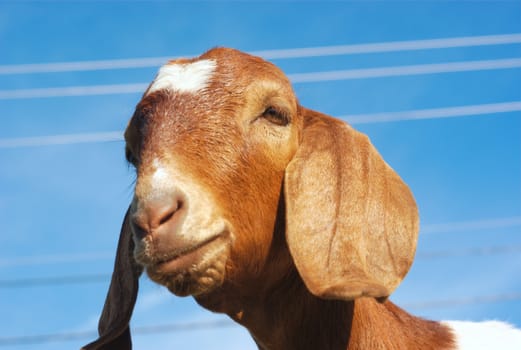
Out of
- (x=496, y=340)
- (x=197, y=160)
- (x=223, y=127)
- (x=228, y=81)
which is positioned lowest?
(x=496, y=340)

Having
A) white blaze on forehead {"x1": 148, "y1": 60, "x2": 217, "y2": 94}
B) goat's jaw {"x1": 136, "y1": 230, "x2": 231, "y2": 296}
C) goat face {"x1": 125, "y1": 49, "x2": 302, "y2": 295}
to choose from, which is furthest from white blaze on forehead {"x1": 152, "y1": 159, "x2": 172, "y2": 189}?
white blaze on forehead {"x1": 148, "y1": 60, "x2": 217, "y2": 94}

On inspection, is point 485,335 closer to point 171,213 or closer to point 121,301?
point 121,301

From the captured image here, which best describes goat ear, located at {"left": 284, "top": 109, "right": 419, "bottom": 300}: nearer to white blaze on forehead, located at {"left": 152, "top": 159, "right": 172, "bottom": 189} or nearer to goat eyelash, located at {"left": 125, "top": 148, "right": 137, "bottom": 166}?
white blaze on forehead, located at {"left": 152, "top": 159, "right": 172, "bottom": 189}

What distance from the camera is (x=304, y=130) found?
165 inches

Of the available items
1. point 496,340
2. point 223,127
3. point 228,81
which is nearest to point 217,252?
point 223,127

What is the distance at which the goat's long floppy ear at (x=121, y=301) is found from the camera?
4.22 metres

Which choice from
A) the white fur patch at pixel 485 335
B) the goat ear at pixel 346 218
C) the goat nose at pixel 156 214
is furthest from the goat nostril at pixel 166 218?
the white fur patch at pixel 485 335

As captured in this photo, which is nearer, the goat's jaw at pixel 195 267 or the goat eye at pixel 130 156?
the goat's jaw at pixel 195 267

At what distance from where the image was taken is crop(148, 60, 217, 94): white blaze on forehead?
157 inches

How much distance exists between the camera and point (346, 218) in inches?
149

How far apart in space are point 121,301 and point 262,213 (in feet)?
3.68

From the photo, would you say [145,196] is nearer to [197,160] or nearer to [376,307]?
[197,160]

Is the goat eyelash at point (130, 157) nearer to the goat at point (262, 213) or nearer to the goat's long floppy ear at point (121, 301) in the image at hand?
the goat at point (262, 213)

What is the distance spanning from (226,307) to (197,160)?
872 millimetres
